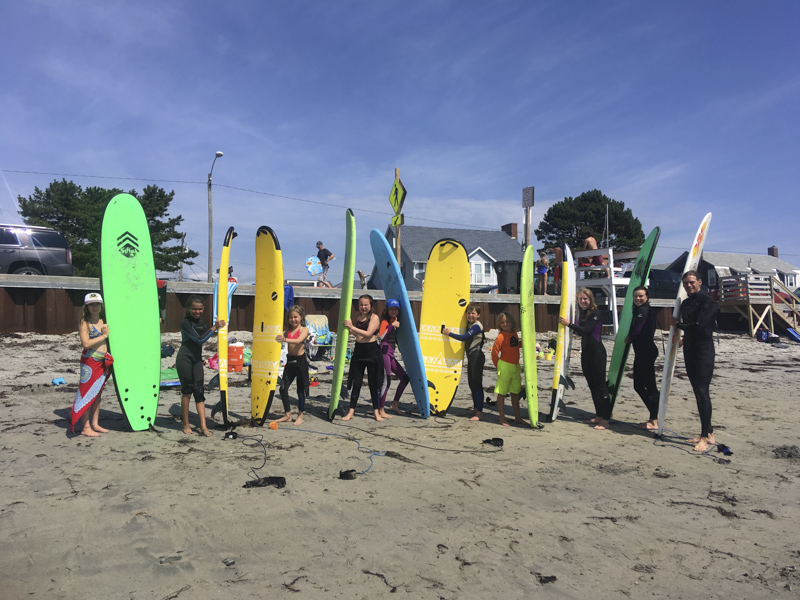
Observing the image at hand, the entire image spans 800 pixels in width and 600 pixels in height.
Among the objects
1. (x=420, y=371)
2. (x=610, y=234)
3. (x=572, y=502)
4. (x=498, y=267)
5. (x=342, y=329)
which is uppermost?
(x=610, y=234)

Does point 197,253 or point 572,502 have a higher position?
point 197,253

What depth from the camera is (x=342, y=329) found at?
6.04 m

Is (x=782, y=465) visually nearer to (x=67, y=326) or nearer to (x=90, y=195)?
(x=67, y=326)

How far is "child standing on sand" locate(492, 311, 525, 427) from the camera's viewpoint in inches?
231

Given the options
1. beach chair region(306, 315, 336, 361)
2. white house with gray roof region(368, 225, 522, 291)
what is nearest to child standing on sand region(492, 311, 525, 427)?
beach chair region(306, 315, 336, 361)

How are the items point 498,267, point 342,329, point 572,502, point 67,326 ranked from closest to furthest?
point 572,502 < point 342,329 < point 67,326 < point 498,267

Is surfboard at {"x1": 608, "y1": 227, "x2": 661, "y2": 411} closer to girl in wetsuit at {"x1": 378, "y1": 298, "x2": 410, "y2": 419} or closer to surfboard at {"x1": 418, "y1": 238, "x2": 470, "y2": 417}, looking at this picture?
surfboard at {"x1": 418, "y1": 238, "x2": 470, "y2": 417}

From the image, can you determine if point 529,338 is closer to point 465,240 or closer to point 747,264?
point 465,240

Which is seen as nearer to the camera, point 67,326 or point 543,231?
point 67,326

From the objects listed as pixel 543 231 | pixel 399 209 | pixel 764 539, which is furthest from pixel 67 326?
pixel 543 231

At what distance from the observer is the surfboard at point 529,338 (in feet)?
18.8

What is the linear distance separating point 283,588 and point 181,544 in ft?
2.58

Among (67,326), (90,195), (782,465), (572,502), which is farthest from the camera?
(90,195)

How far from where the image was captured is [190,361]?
16.6 ft
